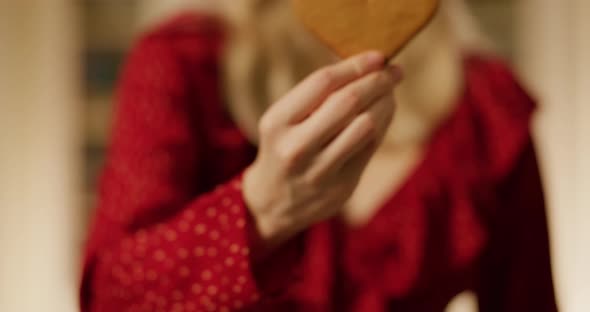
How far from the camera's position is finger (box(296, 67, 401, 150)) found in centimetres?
39

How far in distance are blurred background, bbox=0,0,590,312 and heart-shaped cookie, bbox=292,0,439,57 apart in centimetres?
49

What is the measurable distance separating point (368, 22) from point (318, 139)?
0.23 ft

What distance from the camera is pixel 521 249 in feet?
1.94

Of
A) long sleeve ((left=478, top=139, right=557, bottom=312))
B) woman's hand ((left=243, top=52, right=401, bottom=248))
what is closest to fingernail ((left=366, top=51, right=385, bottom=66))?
woman's hand ((left=243, top=52, right=401, bottom=248))

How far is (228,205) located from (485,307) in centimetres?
27

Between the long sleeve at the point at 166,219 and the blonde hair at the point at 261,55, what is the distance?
0.08ft

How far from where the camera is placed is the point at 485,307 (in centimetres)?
60

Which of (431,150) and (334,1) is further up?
(334,1)

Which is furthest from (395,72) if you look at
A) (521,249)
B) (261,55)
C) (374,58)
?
(521,249)

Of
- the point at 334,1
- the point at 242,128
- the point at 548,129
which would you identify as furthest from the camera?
the point at 548,129

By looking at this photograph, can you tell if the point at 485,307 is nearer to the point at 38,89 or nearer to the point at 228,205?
the point at 228,205

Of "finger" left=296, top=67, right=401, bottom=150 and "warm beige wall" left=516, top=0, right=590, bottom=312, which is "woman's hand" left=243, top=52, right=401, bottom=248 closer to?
"finger" left=296, top=67, right=401, bottom=150

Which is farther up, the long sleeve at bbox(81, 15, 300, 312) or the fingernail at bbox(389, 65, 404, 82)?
the fingernail at bbox(389, 65, 404, 82)

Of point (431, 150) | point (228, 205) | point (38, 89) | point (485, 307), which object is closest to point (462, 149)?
point (431, 150)
